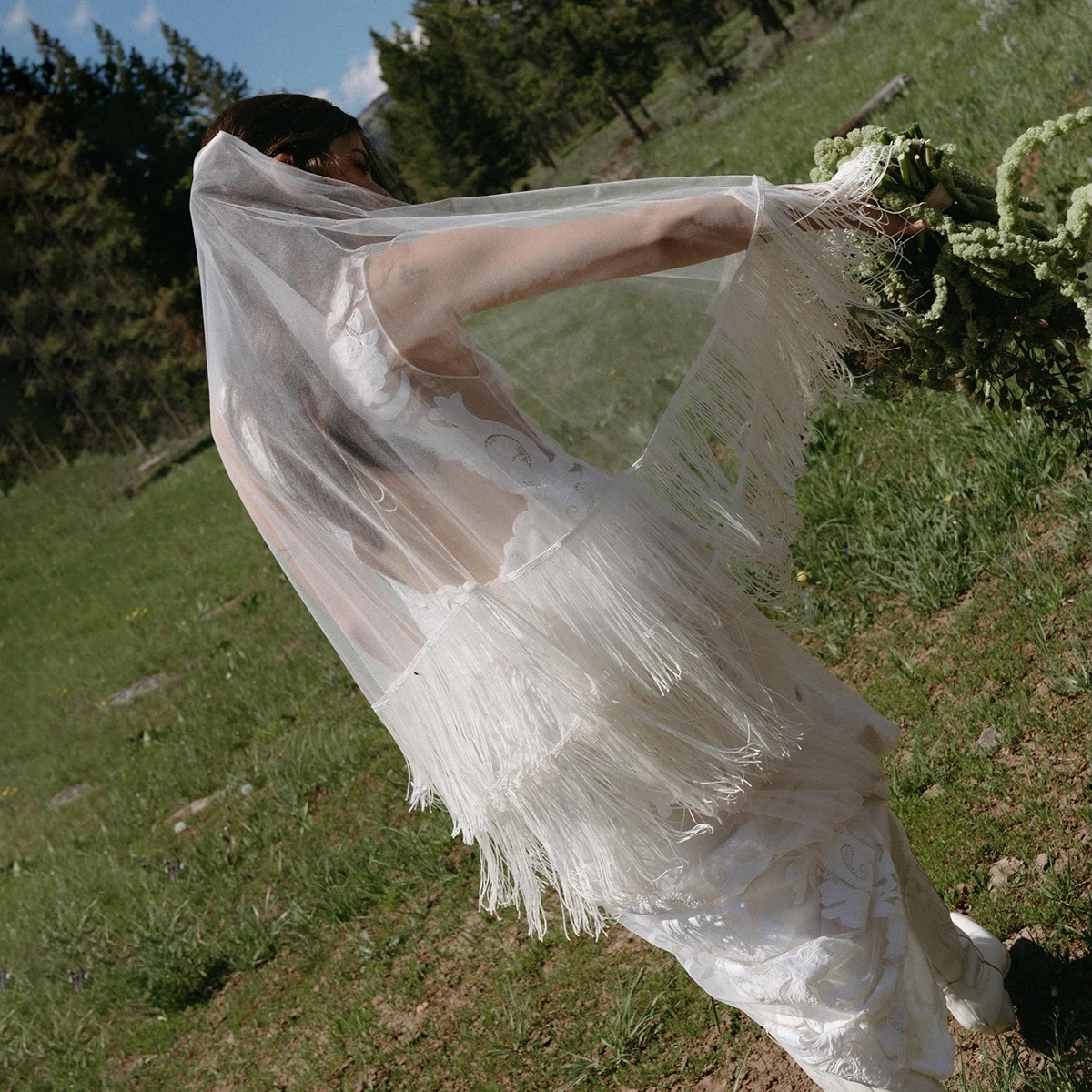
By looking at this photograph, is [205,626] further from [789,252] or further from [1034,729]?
[789,252]

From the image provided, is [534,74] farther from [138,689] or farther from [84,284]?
[138,689]

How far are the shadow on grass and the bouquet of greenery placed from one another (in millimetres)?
1418

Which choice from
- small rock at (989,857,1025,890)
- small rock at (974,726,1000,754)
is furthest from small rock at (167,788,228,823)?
small rock at (989,857,1025,890)

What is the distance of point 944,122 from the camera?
7.92m

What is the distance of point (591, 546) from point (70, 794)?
23.1ft

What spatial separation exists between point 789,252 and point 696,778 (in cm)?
104

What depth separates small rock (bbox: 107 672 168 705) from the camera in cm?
906

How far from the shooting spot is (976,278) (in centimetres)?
219

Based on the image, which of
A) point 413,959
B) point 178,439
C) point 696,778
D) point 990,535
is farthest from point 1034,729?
point 178,439

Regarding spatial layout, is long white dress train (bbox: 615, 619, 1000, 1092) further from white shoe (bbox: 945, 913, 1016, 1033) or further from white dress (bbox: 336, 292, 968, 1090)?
white shoe (bbox: 945, 913, 1016, 1033)

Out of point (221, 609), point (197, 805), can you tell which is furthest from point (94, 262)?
point (197, 805)

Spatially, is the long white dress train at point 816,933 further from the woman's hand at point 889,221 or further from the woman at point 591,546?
the woman's hand at point 889,221

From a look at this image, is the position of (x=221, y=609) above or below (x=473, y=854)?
above

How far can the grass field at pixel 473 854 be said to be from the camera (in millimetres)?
3250
